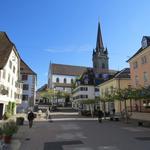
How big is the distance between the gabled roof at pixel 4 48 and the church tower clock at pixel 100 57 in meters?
60.1

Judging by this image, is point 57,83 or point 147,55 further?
point 57,83

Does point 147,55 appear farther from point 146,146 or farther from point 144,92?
point 146,146

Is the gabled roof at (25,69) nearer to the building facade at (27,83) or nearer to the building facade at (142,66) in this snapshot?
the building facade at (27,83)

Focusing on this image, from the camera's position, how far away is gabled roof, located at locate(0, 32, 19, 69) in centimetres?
3262

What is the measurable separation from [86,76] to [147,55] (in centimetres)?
4926

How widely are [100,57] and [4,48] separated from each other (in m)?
66.4

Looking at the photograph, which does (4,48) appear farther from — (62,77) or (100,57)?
(62,77)

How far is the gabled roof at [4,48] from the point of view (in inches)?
1284

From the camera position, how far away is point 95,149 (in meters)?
11.0

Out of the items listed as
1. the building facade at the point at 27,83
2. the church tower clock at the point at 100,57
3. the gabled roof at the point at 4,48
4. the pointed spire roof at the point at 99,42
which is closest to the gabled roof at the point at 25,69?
the building facade at the point at 27,83

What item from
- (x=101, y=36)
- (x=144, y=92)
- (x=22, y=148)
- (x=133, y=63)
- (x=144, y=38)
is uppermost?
(x=101, y=36)

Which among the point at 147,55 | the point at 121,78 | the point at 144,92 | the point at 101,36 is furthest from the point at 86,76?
the point at 144,92

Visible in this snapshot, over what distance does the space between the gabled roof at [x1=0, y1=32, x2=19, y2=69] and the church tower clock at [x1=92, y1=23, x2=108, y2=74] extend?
60143 mm

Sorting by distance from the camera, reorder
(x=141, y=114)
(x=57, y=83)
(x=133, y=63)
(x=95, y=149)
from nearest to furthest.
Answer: (x=95, y=149), (x=141, y=114), (x=133, y=63), (x=57, y=83)
